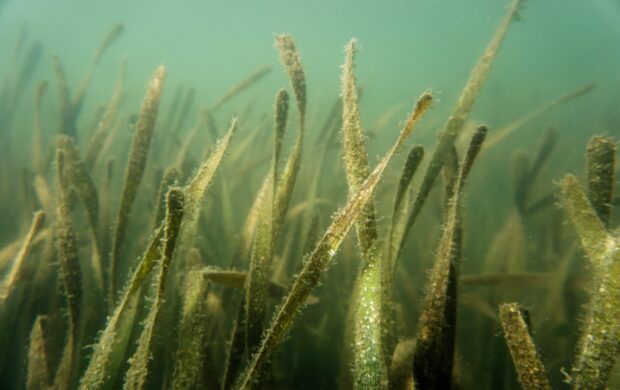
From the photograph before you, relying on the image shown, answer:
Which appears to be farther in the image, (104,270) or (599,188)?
(104,270)

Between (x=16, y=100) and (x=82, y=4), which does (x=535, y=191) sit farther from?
(x=82, y=4)

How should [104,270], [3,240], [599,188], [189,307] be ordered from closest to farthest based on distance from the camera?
1. [189,307]
2. [599,188]
3. [104,270]
4. [3,240]

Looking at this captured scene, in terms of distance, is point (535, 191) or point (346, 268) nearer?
point (346, 268)

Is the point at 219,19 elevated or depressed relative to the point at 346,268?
elevated

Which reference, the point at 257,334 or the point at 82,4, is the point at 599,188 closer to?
the point at 257,334

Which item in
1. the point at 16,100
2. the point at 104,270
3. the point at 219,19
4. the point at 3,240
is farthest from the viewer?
the point at 219,19

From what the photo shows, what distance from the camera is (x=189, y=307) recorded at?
40.8 inches

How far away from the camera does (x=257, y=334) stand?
1.09 m

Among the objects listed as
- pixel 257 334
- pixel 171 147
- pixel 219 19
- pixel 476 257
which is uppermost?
pixel 219 19

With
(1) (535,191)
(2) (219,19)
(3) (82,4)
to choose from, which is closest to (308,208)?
(1) (535,191)

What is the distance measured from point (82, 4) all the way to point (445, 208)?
185 feet

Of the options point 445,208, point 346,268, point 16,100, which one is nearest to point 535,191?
point 346,268

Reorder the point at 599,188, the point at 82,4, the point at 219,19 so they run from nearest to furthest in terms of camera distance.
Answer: the point at 599,188, the point at 82,4, the point at 219,19

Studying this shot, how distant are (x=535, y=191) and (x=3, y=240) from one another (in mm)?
5625
